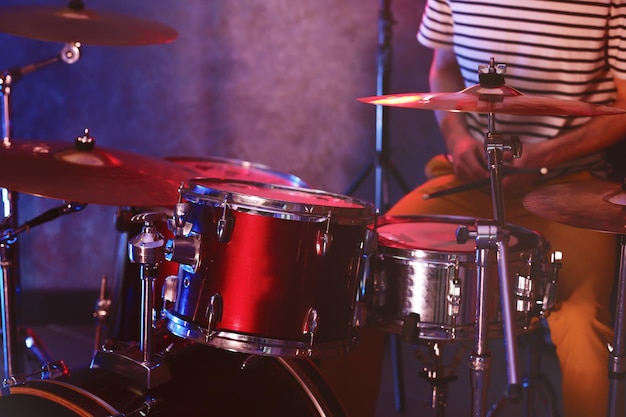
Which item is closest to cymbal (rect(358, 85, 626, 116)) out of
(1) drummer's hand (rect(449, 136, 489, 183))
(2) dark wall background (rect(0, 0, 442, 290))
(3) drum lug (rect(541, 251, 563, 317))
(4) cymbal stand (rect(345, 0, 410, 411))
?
(3) drum lug (rect(541, 251, 563, 317))

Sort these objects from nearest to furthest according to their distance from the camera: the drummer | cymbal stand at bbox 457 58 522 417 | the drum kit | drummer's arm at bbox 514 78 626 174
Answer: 1. cymbal stand at bbox 457 58 522 417
2. the drum kit
3. the drummer
4. drummer's arm at bbox 514 78 626 174

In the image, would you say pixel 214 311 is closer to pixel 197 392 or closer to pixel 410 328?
pixel 197 392

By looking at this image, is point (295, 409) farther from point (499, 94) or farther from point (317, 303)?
point (499, 94)

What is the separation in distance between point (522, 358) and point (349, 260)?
5.35ft

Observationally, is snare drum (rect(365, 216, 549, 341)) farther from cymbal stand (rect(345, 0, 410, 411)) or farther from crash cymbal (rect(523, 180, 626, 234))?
cymbal stand (rect(345, 0, 410, 411))

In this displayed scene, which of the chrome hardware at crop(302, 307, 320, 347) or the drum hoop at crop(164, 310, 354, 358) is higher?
the chrome hardware at crop(302, 307, 320, 347)

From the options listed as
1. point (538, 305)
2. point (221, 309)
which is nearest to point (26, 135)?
point (221, 309)

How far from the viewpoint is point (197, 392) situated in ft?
5.32

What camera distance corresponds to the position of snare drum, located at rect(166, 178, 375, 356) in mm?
1680

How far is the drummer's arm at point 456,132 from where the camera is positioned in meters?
2.35

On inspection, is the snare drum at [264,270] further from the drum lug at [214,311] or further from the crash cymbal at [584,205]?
the crash cymbal at [584,205]

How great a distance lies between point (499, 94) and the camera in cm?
166

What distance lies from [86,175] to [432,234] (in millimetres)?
833

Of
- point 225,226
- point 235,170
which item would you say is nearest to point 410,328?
point 225,226
